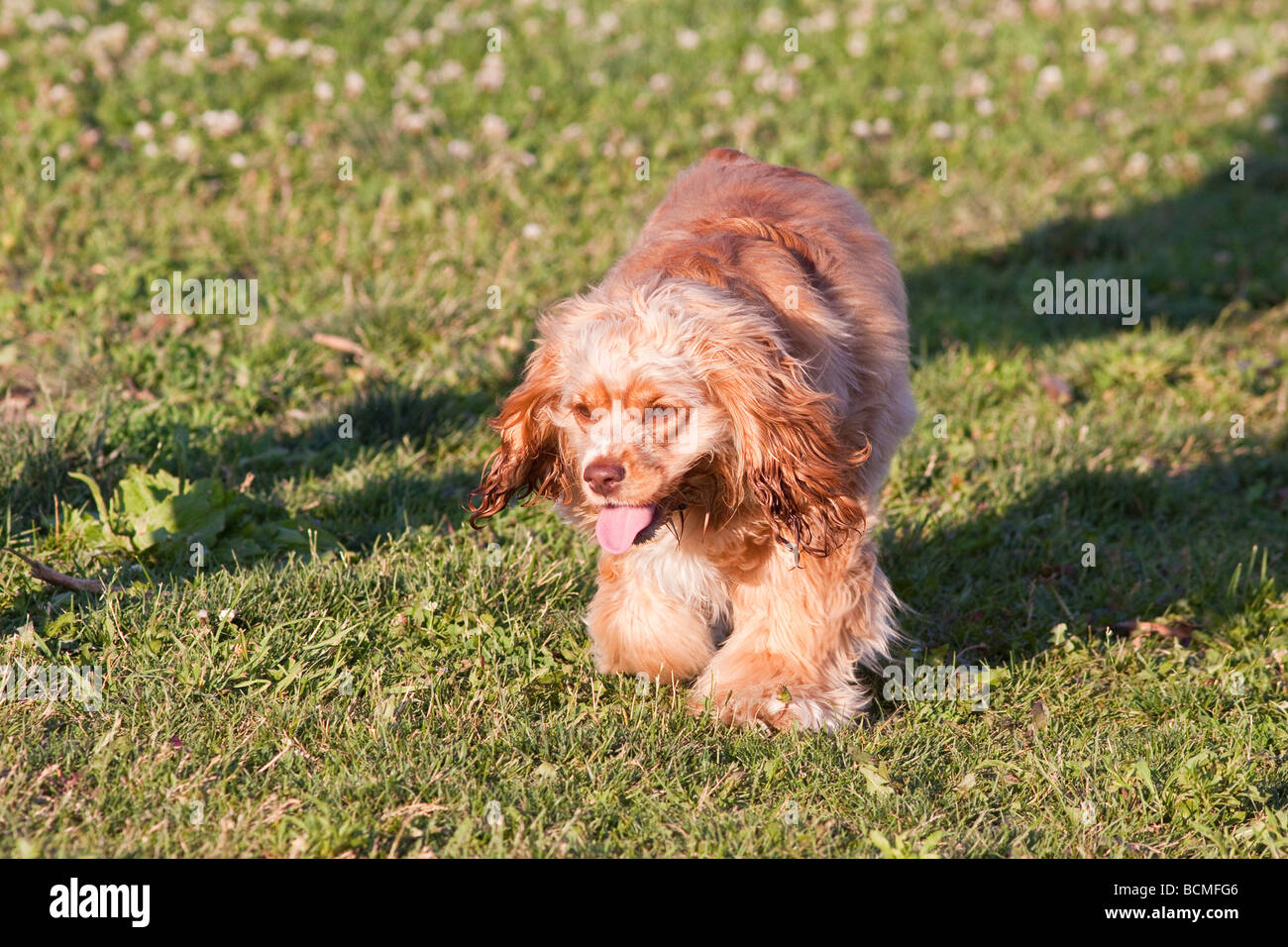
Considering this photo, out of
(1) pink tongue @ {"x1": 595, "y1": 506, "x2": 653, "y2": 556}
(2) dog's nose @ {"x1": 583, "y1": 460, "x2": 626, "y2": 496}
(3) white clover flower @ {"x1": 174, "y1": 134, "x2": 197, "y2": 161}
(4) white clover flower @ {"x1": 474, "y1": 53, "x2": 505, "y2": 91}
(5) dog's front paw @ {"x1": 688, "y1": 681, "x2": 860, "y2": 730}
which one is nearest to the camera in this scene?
(2) dog's nose @ {"x1": 583, "y1": 460, "x2": 626, "y2": 496}

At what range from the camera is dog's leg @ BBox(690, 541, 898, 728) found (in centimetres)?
423

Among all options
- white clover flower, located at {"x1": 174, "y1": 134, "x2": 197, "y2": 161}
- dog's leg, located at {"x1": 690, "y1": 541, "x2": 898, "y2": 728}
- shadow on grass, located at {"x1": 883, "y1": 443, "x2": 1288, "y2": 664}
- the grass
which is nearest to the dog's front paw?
dog's leg, located at {"x1": 690, "y1": 541, "x2": 898, "y2": 728}

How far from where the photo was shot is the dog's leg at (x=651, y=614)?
4.38m

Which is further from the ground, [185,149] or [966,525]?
[185,149]

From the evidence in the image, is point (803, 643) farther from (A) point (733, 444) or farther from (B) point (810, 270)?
(B) point (810, 270)

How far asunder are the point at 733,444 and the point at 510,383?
2.74 metres

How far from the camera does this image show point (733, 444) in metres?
3.84

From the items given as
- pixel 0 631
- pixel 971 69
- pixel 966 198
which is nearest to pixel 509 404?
pixel 0 631

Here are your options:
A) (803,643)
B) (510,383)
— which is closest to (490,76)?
(510,383)

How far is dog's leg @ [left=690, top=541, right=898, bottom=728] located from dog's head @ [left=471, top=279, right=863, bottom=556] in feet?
0.84

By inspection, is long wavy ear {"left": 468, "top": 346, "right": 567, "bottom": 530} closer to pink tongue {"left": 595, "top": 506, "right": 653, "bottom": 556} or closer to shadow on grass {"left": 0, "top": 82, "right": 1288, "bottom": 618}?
pink tongue {"left": 595, "top": 506, "right": 653, "bottom": 556}

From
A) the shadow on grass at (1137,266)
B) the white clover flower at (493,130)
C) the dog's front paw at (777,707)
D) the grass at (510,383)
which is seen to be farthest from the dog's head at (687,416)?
the white clover flower at (493,130)

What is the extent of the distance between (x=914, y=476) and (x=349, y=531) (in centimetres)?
245

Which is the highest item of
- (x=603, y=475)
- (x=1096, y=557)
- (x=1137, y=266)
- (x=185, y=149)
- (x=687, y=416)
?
(x=687, y=416)
